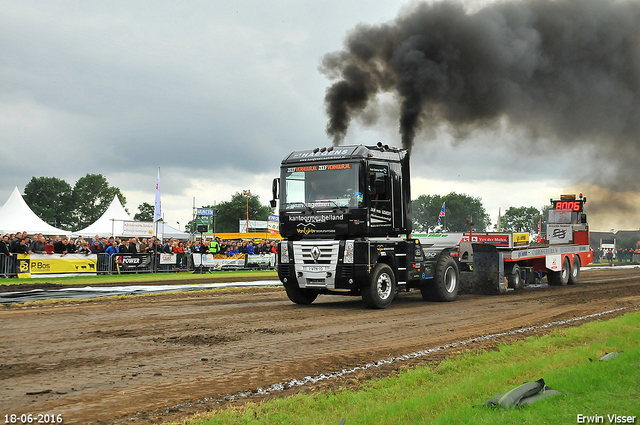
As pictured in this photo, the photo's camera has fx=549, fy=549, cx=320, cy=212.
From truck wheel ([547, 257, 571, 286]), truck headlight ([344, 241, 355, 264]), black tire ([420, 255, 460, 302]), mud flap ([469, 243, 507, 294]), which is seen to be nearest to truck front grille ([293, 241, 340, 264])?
truck headlight ([344, 241, 355, 264])

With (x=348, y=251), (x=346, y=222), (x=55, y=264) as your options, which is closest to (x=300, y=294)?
(x=348, y=251)

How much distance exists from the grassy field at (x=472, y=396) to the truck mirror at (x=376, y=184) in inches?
218

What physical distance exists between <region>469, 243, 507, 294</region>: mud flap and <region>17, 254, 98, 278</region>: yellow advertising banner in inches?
634

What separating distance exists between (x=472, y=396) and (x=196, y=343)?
4462 mm

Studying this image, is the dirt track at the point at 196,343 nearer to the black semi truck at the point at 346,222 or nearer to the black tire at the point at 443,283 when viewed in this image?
the black tire at the point at 443,283

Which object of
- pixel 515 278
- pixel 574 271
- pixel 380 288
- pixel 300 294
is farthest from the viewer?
pixel 574 271

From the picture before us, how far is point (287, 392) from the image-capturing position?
556cm

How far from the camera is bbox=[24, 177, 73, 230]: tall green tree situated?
12231cm

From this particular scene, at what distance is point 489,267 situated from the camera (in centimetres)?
1675

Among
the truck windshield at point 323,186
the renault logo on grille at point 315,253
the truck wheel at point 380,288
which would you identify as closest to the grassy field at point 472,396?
the truck wheel at point 380,288

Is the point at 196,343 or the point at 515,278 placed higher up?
the point at 515,278

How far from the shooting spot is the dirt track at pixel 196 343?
535 centimetres

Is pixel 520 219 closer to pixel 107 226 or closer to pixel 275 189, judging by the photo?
pixel 107 226

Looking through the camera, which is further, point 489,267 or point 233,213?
point 233,213
